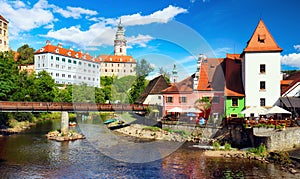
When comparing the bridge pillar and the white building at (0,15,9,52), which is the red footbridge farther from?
the white building at (0,15,9,52)

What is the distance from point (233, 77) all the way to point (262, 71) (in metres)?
4.57

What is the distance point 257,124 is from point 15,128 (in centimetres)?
3427

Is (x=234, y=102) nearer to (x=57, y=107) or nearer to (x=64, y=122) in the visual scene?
(x=64, y=122)

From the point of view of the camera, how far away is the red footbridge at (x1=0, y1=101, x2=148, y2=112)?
3531 cm

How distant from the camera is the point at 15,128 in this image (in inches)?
1709

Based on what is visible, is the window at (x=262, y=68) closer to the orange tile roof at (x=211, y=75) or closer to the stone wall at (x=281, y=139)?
the orange tile roof at (x=211, y=75)

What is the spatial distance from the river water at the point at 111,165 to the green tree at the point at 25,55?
2993 inches

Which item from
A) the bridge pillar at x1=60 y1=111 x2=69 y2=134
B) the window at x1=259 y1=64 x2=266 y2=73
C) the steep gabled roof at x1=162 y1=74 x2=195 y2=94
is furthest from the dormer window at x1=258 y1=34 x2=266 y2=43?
the bridge pillar at x1=60 y1=111 x2=69 y2=134

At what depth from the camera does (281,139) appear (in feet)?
84.3

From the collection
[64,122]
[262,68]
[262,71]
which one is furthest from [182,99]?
[64,122]

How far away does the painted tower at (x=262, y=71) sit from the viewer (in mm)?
34344

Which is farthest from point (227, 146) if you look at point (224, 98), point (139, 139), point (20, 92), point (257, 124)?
point (20, 92)

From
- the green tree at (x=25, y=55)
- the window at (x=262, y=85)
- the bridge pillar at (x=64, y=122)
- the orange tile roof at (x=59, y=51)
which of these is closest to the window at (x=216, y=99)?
the window at (x=262, y=85)

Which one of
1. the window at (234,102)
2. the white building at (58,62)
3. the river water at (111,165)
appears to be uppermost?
the white building at (58,62)
